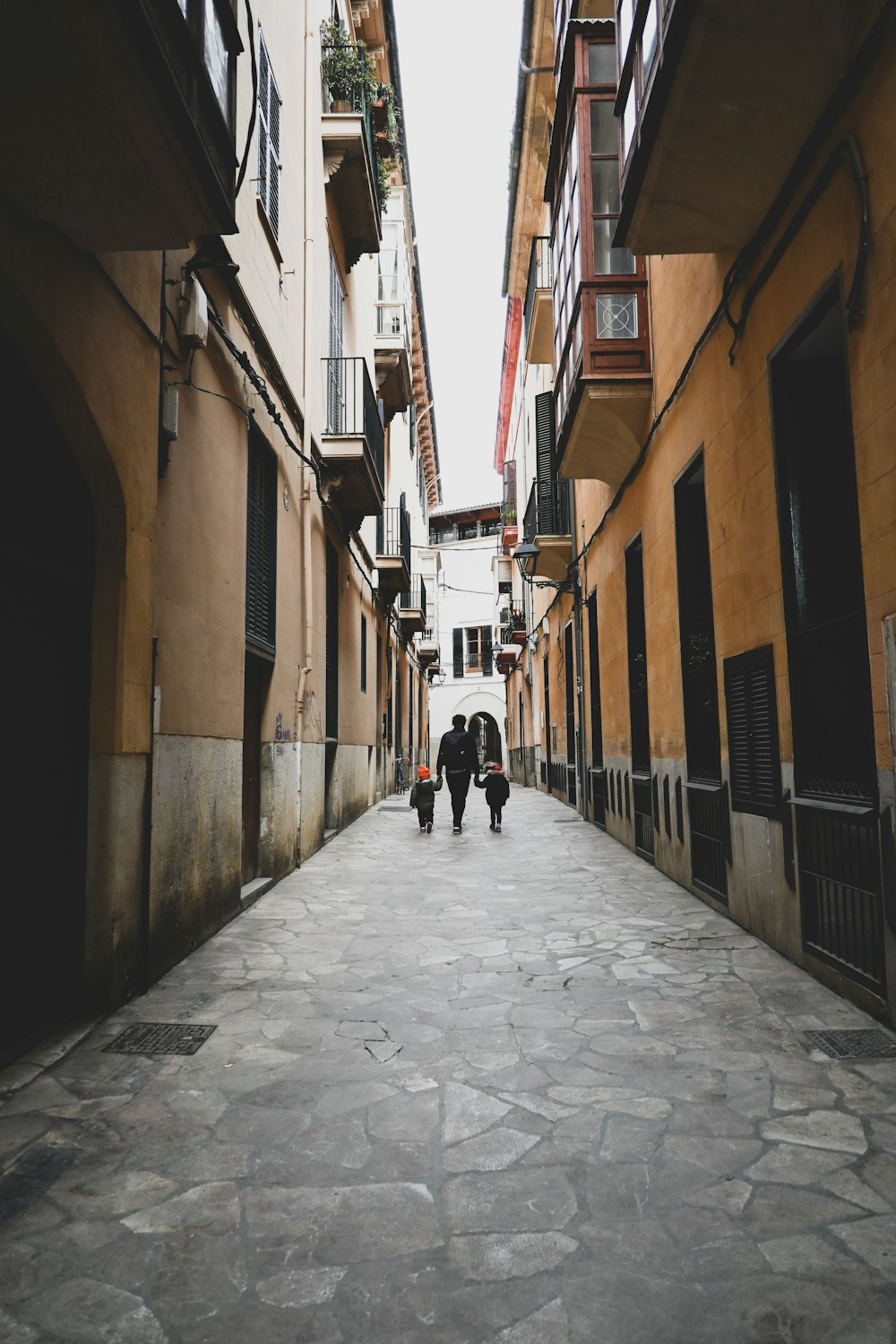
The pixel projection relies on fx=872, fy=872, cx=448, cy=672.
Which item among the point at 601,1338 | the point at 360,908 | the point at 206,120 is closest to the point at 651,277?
the point at 206,120

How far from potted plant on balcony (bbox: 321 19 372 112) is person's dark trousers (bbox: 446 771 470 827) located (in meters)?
9.33

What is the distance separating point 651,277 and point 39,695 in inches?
311

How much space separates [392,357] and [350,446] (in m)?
6.98

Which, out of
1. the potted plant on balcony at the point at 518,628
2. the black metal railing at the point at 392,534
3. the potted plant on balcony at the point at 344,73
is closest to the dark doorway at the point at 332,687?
the black metal railing at the point at 392,534

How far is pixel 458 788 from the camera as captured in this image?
45.2ft

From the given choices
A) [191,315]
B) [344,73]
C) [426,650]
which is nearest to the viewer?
[191,315]

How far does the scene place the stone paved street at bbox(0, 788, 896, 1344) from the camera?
2207 mm

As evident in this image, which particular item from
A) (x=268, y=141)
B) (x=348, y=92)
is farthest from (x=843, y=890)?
(x=348, y=92)

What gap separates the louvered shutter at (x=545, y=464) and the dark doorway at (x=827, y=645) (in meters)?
10.8

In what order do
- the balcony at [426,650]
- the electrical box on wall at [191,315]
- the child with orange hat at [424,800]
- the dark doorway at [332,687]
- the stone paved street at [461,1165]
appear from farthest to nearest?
1. the balcony at [426,650]
2. the child with orange hat at [424,800]
3. the dark doorway at [332,687]
4. the electrical box on wall at [191,315]
5. the stone paved street at [461,1165]

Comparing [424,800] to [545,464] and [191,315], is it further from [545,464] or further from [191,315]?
[191,315]

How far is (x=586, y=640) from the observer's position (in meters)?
15.5

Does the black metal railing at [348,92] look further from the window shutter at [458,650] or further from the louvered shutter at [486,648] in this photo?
the window shutter at [458,650]

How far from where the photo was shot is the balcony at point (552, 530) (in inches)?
663
